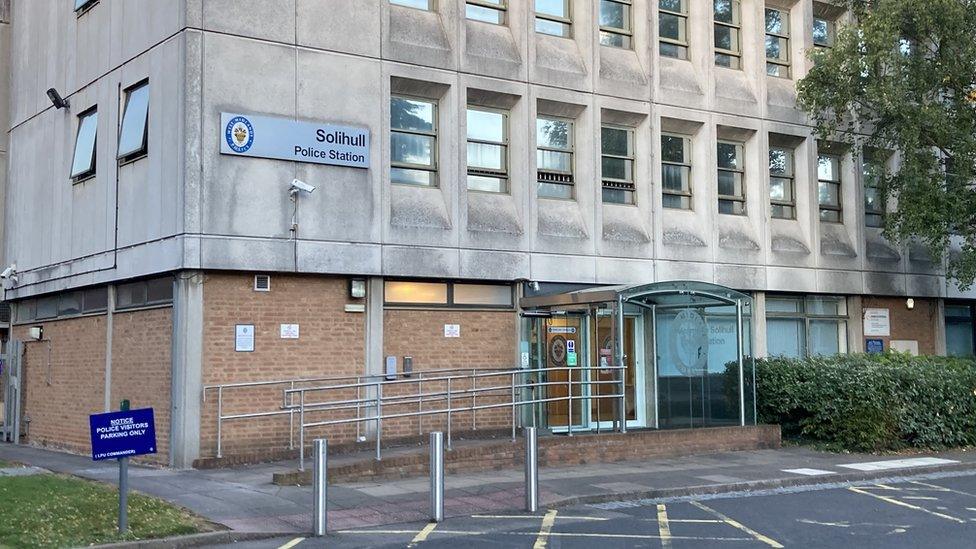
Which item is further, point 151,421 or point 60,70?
point 60,70

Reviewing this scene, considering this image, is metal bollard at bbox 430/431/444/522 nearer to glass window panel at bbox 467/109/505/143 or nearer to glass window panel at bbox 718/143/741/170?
glass window panel at bbox 467/109/505/143

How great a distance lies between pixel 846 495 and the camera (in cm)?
1391

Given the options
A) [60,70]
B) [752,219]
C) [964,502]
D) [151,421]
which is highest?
[60,70]

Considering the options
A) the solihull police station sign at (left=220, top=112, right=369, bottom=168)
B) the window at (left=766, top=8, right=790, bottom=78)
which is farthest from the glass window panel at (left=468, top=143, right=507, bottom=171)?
the window at (left=766, top=8, right=790, bottom=78)

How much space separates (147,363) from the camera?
17.0 metres

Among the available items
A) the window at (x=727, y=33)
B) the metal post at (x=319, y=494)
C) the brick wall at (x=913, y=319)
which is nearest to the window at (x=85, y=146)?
the metal post at (x=319, y=494)

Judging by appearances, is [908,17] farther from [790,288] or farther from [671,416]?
[671,416]

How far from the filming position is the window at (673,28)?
21875 mm

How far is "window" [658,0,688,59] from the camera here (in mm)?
21875

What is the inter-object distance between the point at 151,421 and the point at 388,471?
15.9 ft

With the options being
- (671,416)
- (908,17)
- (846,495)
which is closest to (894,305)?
(908,17)

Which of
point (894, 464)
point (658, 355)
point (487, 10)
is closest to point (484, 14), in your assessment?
point (487, 10)

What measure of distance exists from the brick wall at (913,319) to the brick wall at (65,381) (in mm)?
16612

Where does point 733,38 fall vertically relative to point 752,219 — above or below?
above
